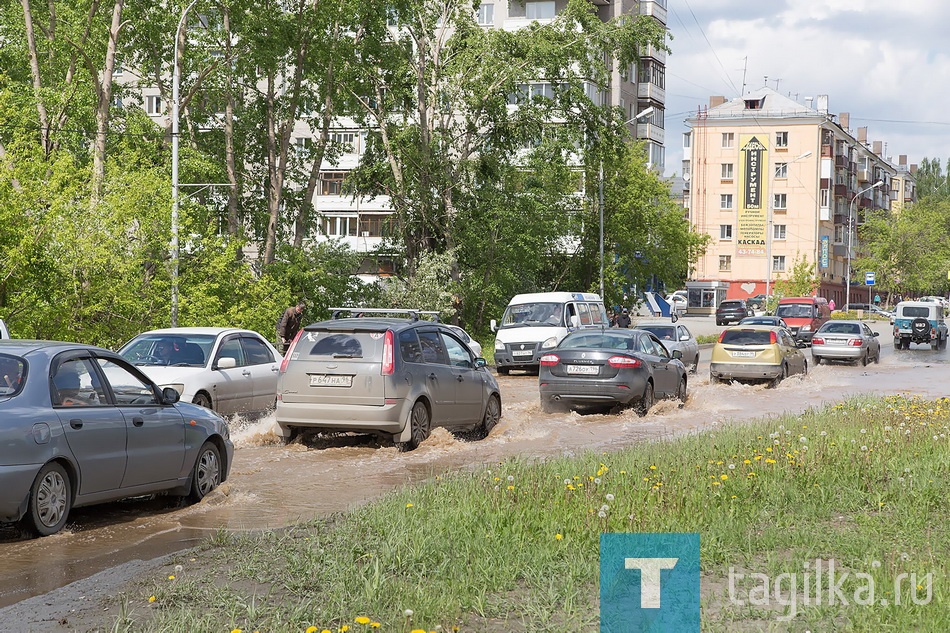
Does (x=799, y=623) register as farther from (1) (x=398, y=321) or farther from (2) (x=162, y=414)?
(1) (x=398, y=321)

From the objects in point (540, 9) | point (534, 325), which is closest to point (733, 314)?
point (540, 9)

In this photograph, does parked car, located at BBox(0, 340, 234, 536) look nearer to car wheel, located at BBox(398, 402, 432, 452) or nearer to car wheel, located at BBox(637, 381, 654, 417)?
car wheel, located at BBox(398, 402, 432, 452)

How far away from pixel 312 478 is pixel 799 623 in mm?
7073

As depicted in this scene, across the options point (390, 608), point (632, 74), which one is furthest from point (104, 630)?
point (632, 74)

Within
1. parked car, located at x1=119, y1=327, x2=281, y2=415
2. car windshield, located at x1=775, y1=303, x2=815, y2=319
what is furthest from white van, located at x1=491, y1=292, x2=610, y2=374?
car windshield, located at x1=775, y1=303, x2=815, y2=319

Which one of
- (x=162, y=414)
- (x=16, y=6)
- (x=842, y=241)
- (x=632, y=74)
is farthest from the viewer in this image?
(x=842, y=241)

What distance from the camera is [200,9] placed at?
36469 mm

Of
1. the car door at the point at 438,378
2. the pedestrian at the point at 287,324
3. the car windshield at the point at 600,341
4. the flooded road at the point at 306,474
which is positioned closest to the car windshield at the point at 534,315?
the flooded road at the point at 306,474

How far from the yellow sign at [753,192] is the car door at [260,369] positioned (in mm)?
81255

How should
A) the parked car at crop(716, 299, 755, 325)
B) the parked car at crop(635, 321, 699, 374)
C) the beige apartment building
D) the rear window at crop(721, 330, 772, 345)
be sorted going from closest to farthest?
the rear window at crop(721, 330, 772, 345)
the parked car at crop(635, 321, 699, 374)
the parked car at crop(716, 299, 755, 325)
the beige apartment building

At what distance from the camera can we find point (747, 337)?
88.1 ft

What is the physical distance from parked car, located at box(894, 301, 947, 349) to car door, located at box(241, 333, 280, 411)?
130 ft

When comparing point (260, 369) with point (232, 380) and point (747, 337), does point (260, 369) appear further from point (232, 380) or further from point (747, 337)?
point (747, 337)

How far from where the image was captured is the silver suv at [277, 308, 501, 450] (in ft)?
44.0
